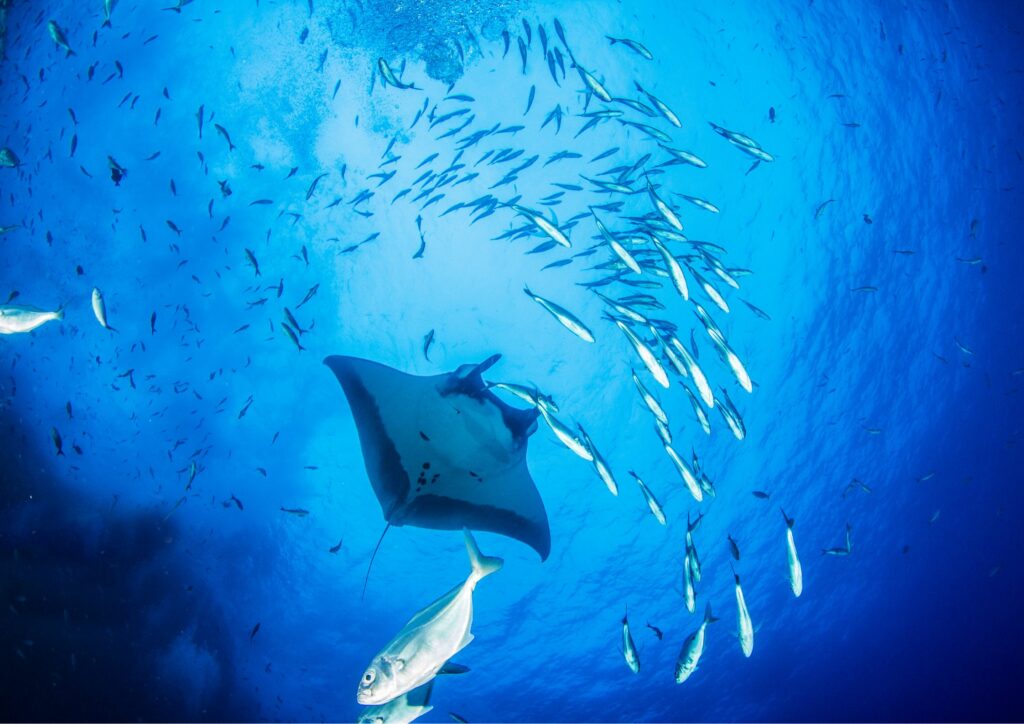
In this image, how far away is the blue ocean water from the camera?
13164mm

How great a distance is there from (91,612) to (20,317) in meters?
17.5

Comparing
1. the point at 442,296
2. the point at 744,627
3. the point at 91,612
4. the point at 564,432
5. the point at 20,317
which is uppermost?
the point at 20,317

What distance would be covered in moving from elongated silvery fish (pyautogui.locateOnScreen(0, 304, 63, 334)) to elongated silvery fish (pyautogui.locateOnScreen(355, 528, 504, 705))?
4279 mm

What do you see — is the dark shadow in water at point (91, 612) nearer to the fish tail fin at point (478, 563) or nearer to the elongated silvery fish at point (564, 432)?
the fish tail fin at point (478, 563)

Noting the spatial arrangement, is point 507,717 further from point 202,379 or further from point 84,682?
point 202,379

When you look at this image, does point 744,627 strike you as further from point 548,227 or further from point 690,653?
point 548,227

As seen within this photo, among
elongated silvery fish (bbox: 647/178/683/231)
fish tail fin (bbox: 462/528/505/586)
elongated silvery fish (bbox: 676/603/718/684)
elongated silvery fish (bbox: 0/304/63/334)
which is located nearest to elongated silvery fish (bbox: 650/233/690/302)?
elongated silvery fish (bbox: 647/178/683/231)

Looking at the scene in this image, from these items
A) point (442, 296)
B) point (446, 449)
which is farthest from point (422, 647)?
point (442, 296)

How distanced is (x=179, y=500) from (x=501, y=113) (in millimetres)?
17988

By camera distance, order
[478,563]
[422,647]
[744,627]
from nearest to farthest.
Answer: [422,647] → [478,563] → [744,627]

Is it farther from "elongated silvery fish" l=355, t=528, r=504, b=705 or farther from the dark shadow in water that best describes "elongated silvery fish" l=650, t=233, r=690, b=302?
the dark shadow in water

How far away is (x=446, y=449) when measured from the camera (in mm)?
5363

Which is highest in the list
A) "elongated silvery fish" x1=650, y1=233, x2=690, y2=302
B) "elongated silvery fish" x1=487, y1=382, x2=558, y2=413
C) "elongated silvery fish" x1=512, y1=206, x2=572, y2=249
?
"elongated silvery fish" x1=512, y1=206, x2=572, y2=249

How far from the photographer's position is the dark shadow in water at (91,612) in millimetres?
14617
